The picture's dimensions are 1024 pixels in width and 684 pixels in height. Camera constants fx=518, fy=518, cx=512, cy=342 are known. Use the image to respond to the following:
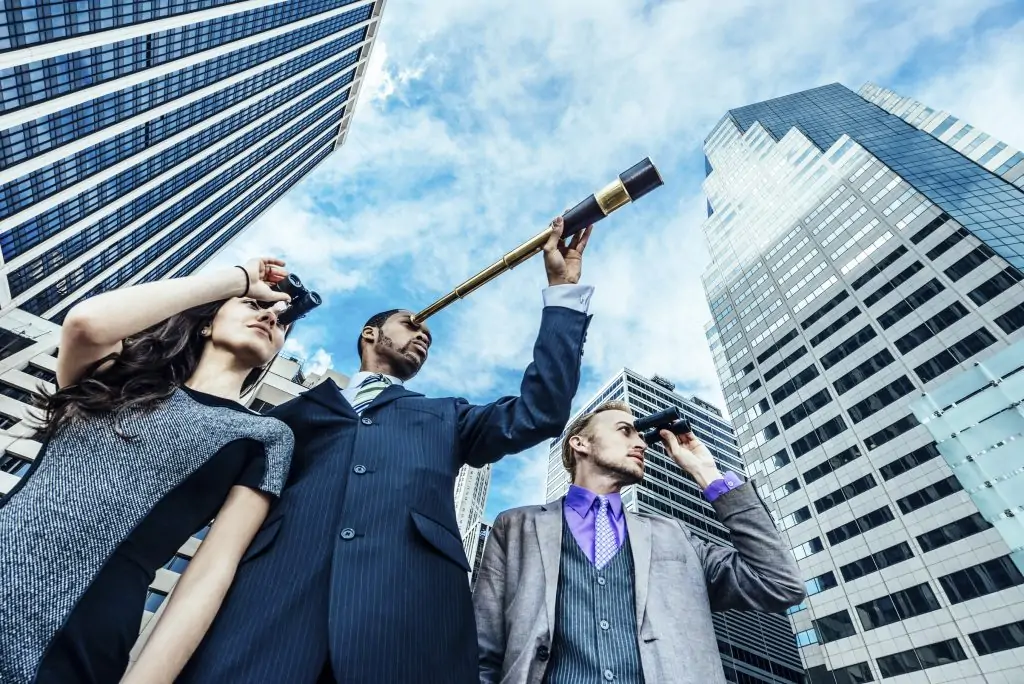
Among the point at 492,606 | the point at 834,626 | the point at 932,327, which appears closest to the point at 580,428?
the point at 492,606

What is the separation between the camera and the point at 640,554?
2762 millimetres

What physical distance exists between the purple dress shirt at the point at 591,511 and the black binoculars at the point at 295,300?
186 centimetres

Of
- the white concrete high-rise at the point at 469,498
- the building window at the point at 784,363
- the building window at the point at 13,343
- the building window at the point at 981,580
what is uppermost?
the white concrete high-rise at the point at 469,498

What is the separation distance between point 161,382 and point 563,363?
1648 millimetres

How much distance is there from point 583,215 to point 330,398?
152 cm

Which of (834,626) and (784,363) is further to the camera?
(784,363)

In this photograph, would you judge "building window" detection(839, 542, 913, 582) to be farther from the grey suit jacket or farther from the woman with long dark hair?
the woman with long dark hair

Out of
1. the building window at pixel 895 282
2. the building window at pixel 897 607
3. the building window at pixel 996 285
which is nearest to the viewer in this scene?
the building window at pixel 897 607

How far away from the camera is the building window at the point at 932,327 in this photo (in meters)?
35.4

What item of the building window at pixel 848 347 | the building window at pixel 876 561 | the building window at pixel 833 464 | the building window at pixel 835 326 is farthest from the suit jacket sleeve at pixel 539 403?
the building window at pixel 835 326

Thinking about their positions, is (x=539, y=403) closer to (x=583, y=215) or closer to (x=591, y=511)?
(x=583, y=215)

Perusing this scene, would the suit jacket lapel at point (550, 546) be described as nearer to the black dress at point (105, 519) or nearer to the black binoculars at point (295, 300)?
the black dress at point (105, 519)

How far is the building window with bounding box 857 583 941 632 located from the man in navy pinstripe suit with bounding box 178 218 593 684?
39067mm

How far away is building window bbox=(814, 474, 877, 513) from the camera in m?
36.3
